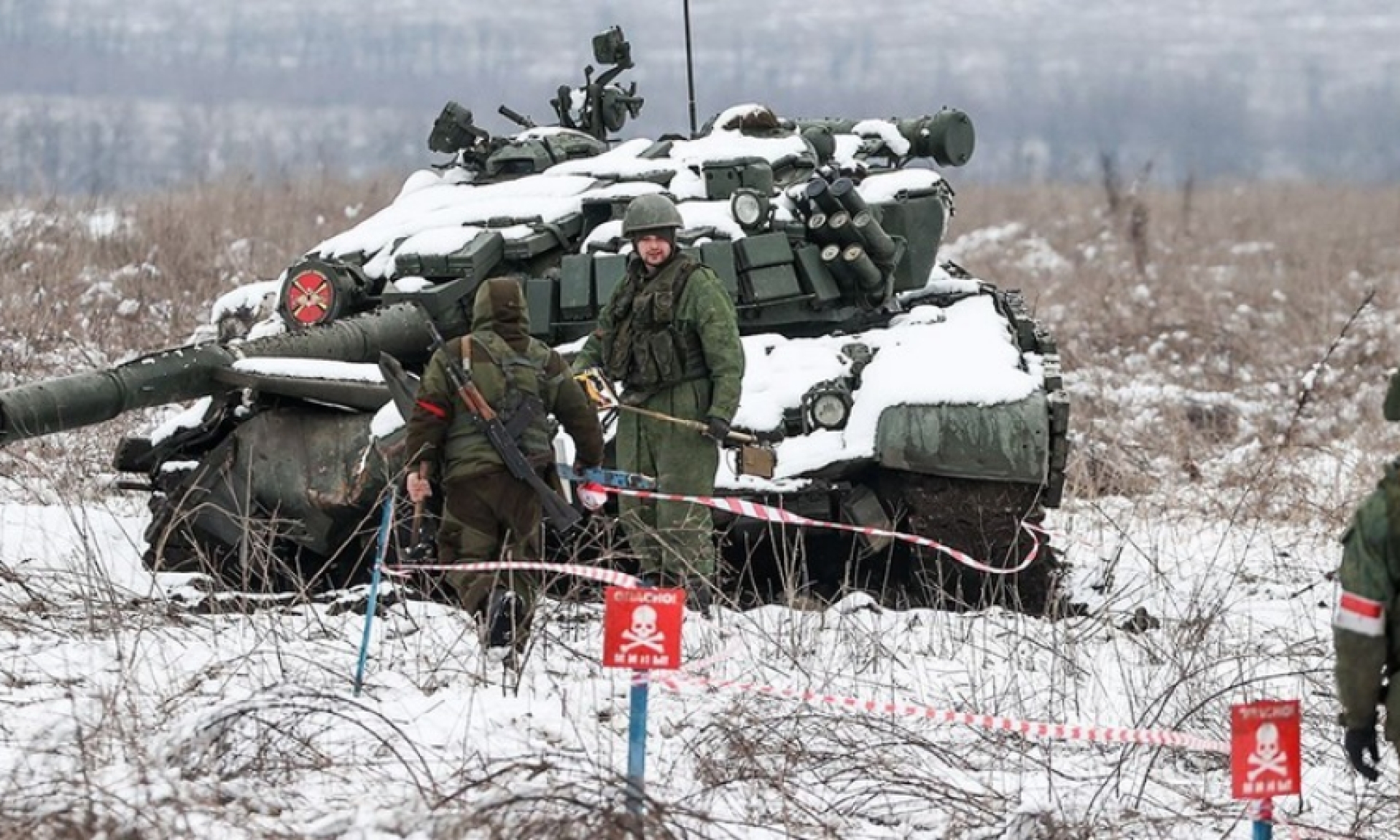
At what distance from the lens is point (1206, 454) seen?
15.4 m

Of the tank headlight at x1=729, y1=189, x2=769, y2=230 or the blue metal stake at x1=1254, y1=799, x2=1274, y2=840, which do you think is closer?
the blue metal stake at x1=1254, y1=799, x2=1274, y2=840

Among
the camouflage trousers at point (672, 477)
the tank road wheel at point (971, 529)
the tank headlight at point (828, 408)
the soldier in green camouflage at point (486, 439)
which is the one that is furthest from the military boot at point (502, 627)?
the tank road wheel at point (971, 529)

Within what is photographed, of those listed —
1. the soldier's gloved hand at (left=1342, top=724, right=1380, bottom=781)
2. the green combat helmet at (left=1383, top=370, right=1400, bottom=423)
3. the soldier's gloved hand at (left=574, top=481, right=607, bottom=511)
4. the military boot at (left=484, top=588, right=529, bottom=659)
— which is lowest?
the military boot at (left=484, top=588, right=529, bottom=659)

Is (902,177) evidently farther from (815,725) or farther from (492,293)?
(815,725)

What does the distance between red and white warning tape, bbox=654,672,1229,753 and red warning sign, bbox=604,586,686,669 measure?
840 mm

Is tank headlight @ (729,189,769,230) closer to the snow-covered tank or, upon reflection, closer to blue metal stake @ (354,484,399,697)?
the snow-covered tank

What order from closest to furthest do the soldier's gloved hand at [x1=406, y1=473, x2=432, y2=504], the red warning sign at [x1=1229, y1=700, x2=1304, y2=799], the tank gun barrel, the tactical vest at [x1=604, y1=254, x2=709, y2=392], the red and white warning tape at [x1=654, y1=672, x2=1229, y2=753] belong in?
the red warning sign at [x1=1229, y1=700, x2=1304, y2=799] < the red and white warning tape at [x1=654, y1=672, x2=1229, y2=753] < the soldier's gloved hand at [x1=406, y1=473, x2=432, y2=504] < the tank gun barrel < the tactical vest at [x1=604, y1=254, x2=709, y2=392]

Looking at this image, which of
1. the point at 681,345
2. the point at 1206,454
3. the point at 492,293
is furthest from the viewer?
the point at 1206,454

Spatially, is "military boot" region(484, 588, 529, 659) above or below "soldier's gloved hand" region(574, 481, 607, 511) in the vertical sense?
below

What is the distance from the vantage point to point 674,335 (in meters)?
8.67

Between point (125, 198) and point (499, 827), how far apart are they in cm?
2081

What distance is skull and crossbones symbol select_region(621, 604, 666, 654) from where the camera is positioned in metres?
5.26

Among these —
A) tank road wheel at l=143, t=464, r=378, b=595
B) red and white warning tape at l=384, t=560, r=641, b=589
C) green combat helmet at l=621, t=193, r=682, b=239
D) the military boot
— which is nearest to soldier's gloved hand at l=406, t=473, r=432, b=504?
red and white warning tape at l=384, t=560, r=641, b=589

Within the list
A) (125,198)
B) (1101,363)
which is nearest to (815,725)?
(1101,363)
